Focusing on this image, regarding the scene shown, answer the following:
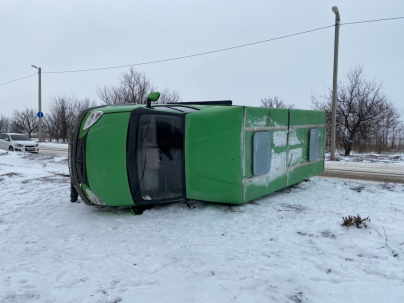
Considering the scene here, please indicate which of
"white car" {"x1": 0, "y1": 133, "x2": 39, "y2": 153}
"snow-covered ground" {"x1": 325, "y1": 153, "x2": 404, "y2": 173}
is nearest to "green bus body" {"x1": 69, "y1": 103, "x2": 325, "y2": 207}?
"snow-covered ground" {"x1": 325, "y1": 153, "x2": 404, "y2": 173}

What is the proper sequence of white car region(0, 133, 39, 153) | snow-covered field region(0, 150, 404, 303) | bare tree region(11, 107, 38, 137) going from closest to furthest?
snow-covered field region(0, 150, 404, 303) < white car region(0, 133, 39, 153) < bare tree region(11, 107, 38, 137)

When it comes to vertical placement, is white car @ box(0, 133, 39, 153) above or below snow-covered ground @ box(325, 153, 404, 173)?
above

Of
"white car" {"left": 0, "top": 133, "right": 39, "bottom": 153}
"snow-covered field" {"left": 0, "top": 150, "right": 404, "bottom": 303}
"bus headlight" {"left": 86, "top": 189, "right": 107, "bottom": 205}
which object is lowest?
"snow-covered field" {"left": 0, "top": 150, "right": 404, "bottom": 303}

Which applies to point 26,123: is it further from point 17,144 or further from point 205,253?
point 205,253

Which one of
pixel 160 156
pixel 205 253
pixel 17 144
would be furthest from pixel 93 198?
pixel 17 144

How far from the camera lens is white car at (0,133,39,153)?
740 inches

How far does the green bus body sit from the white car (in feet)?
52.0

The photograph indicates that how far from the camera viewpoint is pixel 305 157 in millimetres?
6934

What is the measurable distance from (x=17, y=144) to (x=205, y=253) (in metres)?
19.0

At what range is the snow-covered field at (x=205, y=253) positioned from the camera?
2.78 m

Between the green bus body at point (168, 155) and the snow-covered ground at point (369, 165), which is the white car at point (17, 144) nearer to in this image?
the green bus body at point (168, 155)

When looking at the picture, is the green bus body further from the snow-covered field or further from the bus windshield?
the snow-covered field

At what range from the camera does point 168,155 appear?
16.7ft

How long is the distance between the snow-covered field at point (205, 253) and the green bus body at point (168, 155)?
0.35 meters
